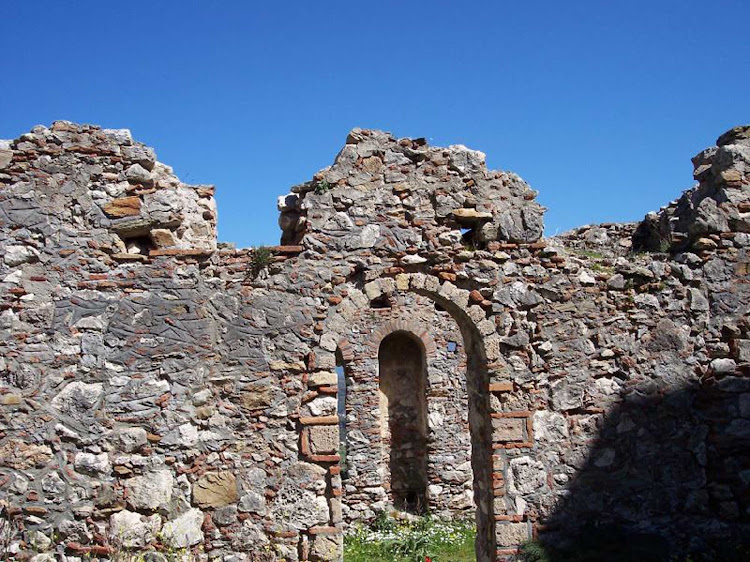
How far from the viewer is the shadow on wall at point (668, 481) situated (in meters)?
6.27

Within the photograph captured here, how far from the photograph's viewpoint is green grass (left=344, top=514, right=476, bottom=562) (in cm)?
964

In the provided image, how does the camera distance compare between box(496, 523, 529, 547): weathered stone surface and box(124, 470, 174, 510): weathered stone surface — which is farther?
box(496, 523, 529, 547): weathered stone surface

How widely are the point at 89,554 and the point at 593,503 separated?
183 inches

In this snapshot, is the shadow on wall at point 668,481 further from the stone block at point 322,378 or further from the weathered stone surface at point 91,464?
the weathered stone surface at point 91,464

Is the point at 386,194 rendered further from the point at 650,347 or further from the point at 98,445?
the point at 98,445

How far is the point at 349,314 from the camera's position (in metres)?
6.30

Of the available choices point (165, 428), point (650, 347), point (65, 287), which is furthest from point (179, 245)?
point (650, 347)

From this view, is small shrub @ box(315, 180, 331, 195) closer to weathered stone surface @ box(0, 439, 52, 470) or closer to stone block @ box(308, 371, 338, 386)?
stone block @ box(308, 371, 338, 386)

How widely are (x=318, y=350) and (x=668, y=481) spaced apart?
12.1 ft

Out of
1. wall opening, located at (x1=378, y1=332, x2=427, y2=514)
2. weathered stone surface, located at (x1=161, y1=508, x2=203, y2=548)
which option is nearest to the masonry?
weathered stone surface, located at (x1=161, y1=508, x2=203, y2=548)

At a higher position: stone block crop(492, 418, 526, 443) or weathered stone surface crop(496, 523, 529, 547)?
stone block crop(492, 418, 526, 443)

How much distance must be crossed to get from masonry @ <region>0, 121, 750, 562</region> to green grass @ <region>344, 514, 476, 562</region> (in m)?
2.93

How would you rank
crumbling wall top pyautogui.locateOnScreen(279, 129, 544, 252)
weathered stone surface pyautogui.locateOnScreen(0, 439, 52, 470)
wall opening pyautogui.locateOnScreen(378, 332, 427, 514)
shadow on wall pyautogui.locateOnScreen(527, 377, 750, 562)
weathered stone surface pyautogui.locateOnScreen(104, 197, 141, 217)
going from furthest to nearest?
wall opening pyautogui.locateOnScreen(378, 332, 427, 514) → crumbling wall top pyautogui.locateOnScreen(279, 129, 544, 252) → shadow on wall pyautogui.locateOnScreen(527, 377, 750, 562) → weathered stone surface pyautogui.locateOnScreen(104, 197, 141, 217) → weathered stone surface pyautogui.locateOnScreen(0, 439, 52, 470)

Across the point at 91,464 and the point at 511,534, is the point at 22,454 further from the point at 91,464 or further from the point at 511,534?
the point at 511,534
